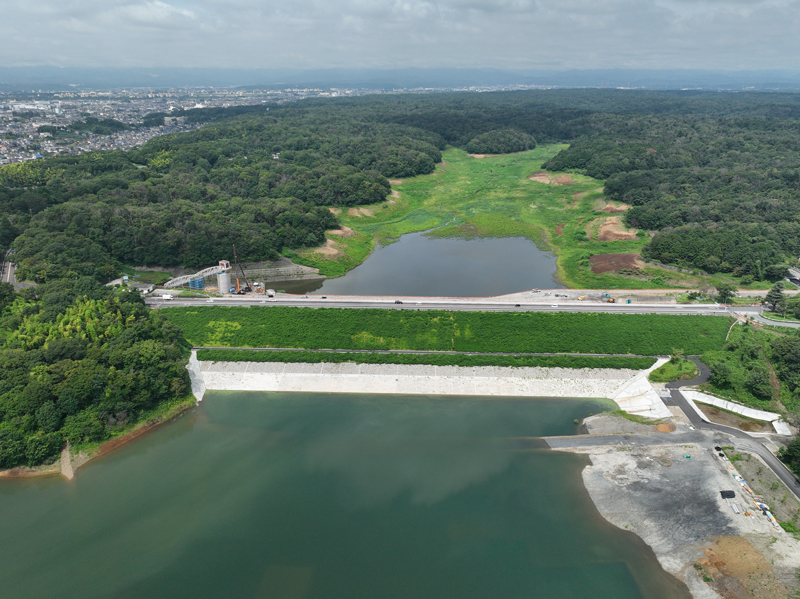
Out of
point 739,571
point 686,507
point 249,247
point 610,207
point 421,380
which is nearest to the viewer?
point 739,571

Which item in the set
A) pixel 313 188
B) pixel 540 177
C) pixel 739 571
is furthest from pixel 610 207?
pixel 739 571

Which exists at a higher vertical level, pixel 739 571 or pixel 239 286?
pixel 239 286

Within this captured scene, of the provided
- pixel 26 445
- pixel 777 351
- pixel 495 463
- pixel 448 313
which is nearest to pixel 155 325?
pixel 26 445

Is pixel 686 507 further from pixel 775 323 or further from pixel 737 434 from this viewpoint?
pixel 775 323

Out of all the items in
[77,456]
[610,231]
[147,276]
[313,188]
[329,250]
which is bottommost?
[77,456]

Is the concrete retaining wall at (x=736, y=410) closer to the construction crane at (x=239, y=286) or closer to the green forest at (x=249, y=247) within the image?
the green forest at (x=249, y=247)

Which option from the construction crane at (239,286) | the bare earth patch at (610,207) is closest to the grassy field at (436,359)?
the construction crane at (239,286)

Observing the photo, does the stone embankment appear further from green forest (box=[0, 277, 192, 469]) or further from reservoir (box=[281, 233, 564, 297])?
reservoir (box=[281, 233, 564, 297])

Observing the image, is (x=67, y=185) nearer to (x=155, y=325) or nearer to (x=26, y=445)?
(x=155, y=325)
